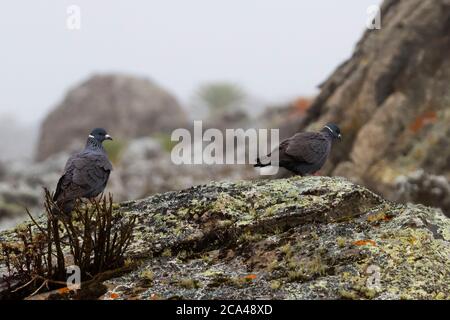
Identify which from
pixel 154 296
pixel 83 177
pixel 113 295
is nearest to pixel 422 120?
pixel 83 177

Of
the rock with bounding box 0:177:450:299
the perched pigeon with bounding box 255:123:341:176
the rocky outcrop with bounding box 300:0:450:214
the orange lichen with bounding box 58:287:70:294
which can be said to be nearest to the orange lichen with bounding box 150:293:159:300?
the rock with bounding box 0:177:450:299

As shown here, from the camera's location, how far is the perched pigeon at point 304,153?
10.8m

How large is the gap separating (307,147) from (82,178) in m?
3.55

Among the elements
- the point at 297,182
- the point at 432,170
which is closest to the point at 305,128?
the point at 432,170

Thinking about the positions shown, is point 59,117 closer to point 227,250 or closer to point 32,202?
point 32,202

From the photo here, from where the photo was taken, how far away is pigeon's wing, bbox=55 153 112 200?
922cm

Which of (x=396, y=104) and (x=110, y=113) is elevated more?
(x=396, y=104)

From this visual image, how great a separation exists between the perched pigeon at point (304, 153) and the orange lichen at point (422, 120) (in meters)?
7.07

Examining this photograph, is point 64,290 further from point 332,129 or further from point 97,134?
point 332,129

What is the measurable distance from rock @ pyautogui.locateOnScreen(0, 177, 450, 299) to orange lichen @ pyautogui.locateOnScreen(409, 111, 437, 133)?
9.34 meters

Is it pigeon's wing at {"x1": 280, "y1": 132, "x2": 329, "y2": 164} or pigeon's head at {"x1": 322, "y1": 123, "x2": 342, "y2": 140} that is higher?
pigeon's head at {"x1": 322, "y1": 123, "x2": 342, "y2": 140}

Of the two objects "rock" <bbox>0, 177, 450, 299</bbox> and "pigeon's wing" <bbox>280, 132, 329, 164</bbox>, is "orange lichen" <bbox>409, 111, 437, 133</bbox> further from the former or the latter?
"rock" <bbox>0, 177, 450, 299</bbox>

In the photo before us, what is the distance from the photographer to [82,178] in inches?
370

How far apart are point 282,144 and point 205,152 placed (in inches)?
777
